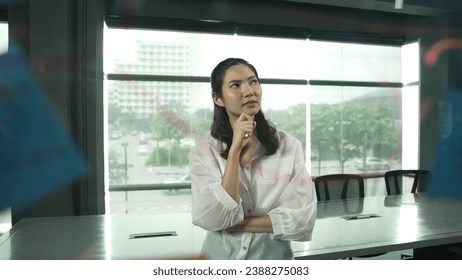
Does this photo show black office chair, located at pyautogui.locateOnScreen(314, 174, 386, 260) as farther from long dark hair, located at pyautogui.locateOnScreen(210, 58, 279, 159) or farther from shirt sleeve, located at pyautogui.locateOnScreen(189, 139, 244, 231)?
shirt sleeve, located at pyautogui.locateOnScreen(189, 139, 244, 231)

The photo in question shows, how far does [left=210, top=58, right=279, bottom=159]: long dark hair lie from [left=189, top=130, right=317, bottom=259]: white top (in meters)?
0.02

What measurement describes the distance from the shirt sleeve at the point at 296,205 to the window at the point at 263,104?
0.06 metres

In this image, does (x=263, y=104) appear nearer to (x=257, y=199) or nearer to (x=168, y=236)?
(x=257, y=199)

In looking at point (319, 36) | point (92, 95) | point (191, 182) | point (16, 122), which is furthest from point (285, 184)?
point (16, 122)

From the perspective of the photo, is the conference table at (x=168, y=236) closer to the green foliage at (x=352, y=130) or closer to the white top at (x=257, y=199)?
the white top at (x=257, y=199)

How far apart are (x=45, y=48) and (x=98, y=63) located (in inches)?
6.4

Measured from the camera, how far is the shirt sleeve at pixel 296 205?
1095mm

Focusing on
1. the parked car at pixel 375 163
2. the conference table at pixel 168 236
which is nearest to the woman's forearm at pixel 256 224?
the conference table at pixel 168 236

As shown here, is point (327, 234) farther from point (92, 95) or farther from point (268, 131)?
point (92, 95)

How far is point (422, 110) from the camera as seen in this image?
127 cm

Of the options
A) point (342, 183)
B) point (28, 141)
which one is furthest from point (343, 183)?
point (28, 141)

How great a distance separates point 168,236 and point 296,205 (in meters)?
0.48

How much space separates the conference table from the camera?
1136mm
